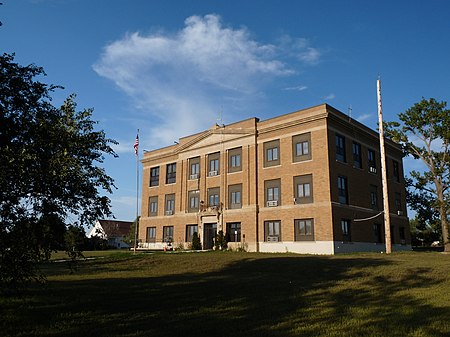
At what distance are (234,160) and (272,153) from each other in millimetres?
4765

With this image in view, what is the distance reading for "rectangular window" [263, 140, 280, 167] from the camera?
38.3 m

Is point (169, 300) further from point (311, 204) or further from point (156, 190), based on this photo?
point (156, 190)

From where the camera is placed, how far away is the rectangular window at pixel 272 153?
38312 mm

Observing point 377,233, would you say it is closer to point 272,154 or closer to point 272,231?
point 272,231

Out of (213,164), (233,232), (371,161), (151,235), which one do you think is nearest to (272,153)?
(213,164)

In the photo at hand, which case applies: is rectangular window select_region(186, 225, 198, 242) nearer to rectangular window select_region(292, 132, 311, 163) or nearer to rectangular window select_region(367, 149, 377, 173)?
rectangular window select_region(292, 132, 311, 163)

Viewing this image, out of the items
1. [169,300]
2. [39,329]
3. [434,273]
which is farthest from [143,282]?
[434,273]

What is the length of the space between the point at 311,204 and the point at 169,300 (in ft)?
79.9

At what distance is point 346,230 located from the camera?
35.4 m

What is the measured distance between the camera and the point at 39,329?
906cm

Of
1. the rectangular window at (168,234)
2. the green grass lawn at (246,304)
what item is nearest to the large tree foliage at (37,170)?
the green grass lawn at (246,304)

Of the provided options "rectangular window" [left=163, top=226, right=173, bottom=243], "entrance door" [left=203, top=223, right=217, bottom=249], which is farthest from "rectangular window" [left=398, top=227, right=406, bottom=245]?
"rectangular window" [left=163, top=226, right=173, bottom=243]

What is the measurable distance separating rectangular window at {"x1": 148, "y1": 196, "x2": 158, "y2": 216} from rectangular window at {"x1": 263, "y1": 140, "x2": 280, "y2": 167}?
17.4 m

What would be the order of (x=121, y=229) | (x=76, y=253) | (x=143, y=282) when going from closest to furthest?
(x=76, y=253) < (x=143, y=282) < (x=121, y=229)
